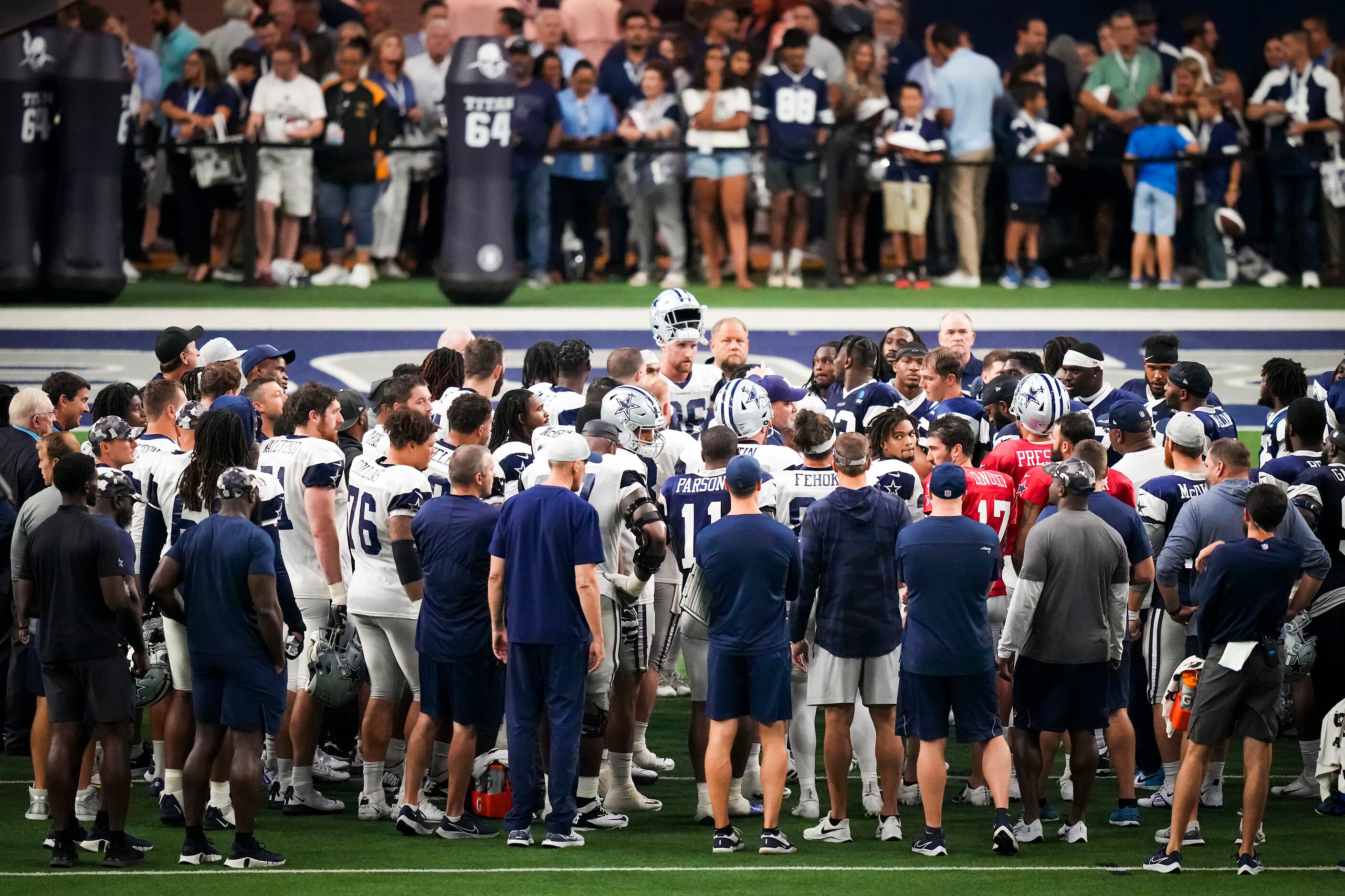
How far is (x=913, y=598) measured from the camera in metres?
7.09

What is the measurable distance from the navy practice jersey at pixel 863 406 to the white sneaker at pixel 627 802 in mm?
2234

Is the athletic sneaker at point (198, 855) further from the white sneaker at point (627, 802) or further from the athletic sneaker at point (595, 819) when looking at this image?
the white sneaker at point (627, 802)

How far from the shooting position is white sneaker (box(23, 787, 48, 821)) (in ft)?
24.9

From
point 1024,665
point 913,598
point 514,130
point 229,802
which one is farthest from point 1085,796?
point 514,130

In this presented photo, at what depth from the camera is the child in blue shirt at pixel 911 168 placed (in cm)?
1781

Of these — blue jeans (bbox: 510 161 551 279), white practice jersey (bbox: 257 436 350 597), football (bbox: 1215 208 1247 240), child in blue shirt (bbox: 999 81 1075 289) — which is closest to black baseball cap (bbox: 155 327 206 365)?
white practice jersey (bbox: 257 436 350 597)

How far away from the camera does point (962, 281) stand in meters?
18.7

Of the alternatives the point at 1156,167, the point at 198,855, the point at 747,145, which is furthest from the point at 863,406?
the point at 1156,167

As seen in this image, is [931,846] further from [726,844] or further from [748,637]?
[748,637]

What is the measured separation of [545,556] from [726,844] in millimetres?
1367

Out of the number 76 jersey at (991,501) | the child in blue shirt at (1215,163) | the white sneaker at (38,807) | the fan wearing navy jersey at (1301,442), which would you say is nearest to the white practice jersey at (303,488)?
the white sneaker at (38,807)

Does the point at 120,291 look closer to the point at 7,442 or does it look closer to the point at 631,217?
the point at 631,217

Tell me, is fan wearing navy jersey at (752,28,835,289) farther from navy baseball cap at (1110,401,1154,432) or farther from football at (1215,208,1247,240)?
navy baseball cap at (1110,401,1154,432)

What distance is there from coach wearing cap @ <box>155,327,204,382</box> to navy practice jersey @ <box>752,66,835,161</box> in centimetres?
915
